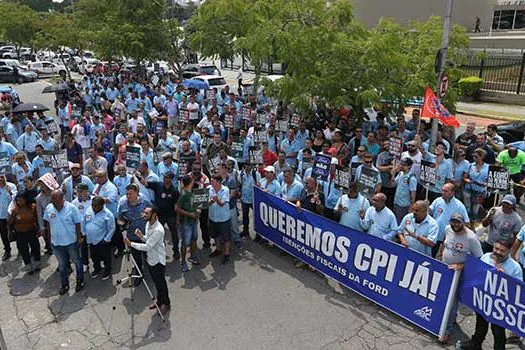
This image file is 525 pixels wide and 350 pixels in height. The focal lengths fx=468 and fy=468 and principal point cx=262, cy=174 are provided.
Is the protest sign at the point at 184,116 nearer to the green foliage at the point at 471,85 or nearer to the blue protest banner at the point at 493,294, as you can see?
the blue protest banner at the point at 493,294

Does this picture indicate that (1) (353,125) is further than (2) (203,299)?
Yes

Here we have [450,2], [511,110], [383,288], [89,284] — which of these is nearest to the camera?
[383,288]

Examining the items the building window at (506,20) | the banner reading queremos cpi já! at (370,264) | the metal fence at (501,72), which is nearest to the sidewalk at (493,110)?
the metal fence at (501,72)

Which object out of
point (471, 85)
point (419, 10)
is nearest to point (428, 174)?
point (471, 85)

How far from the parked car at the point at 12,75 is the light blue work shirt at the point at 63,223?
124ft

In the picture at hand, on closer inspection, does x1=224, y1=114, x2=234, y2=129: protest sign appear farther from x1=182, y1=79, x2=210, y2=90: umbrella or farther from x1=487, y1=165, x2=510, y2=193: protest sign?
x1=182, y1=79, x2=210, y2=90: umbrella

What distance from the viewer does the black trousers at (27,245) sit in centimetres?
A: 841

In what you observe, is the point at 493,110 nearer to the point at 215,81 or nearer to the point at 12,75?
the point at 215,81

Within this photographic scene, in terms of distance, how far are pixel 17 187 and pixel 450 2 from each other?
1026cm

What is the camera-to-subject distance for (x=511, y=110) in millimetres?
23781

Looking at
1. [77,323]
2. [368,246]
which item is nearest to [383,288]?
[368,246]

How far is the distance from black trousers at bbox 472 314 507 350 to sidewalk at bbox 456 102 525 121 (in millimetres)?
18181

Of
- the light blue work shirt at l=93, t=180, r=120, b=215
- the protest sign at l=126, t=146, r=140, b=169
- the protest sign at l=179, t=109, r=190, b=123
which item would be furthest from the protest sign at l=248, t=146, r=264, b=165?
the protest sign at l=179, t=109, r=190, b=123

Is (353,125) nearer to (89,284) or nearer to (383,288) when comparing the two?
(383,288)
